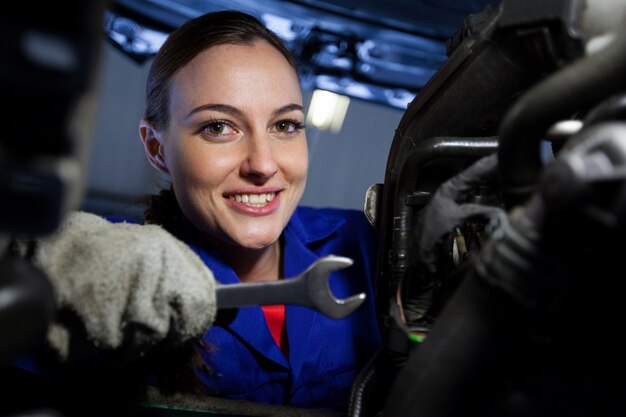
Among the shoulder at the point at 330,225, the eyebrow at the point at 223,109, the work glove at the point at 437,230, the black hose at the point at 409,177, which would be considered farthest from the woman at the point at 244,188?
the work glove at the point at 437,230

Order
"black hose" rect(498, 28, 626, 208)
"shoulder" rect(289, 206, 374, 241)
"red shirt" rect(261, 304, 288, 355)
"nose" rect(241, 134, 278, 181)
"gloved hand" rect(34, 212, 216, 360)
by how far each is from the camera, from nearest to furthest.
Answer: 1. "black hose" rect(498, 28, 626, 208)
2. "gloved hand" rect(34, 212, 216, 360)
3. "nose" rect(241, 134, 278, 181)
4. "red shirt" rect(261, 304, 288, 355)
5. "shoulder" rect(289, 206, 374, 241)

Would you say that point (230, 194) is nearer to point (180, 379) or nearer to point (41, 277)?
point (180, 379)

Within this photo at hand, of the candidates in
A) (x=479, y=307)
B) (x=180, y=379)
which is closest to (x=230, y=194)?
(x=180, y=379)

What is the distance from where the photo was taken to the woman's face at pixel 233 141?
3.45 ft

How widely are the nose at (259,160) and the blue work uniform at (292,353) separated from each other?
216 mm

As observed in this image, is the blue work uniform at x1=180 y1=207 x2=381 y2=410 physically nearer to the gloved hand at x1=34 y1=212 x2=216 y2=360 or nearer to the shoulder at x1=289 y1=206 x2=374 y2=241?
the shoulder at x1=289 y1=206 x2=374 y2=241

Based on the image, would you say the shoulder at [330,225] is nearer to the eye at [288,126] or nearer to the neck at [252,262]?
the neck at [252,262]

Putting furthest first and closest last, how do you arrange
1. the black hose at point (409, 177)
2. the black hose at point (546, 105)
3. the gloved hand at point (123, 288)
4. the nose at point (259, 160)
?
the nose at point (259, 160), the black hose at point (409, 177), the gloved hand at point (123, 288), the black hose at point (546, 105)

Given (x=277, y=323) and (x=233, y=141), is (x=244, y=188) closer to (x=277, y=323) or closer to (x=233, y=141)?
(x=233, y=141)

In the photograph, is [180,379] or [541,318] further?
[180,379]

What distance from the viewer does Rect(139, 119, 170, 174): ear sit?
1228mm

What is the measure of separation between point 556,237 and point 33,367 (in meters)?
0.81

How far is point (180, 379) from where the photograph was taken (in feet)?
2.81

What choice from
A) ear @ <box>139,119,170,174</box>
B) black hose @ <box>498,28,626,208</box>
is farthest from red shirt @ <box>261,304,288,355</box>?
black hose @ <box>498,28,626,208</box>
